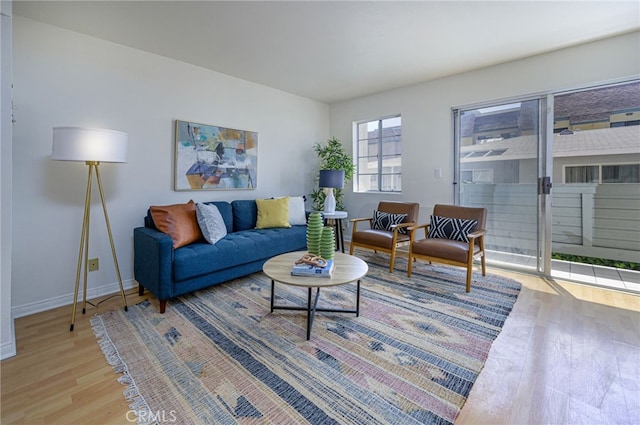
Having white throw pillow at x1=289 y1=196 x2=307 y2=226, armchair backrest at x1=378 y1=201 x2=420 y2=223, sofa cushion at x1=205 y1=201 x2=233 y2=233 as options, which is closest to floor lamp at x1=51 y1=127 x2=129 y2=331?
sofa cushion at x1=205 y1=201 x2=233 y2=233

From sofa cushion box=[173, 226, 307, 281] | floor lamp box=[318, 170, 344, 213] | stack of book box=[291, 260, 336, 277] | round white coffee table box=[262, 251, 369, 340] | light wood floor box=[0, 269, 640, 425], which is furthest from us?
floor lamp box=[318, 170, 344, 213]

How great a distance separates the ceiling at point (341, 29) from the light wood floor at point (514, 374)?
2464 mm

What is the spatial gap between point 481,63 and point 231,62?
2.93m

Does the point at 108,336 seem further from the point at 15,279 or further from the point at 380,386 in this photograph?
the point at 380,386

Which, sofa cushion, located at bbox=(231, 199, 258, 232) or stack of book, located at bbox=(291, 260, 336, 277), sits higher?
sofa cushion, located at bbox=(231, 199, 258, 232)

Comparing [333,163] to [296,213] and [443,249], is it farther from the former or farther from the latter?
[443,249]

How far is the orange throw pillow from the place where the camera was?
8.60 ft

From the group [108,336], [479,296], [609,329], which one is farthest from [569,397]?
[108,336]

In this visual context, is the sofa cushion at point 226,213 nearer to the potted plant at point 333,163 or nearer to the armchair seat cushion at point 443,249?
the potted plant at point 333,163

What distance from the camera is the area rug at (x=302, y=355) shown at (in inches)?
55.1

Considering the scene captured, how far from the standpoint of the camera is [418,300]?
2.63 metres

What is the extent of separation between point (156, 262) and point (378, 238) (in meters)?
2.31

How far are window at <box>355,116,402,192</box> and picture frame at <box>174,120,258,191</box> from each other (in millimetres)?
1873

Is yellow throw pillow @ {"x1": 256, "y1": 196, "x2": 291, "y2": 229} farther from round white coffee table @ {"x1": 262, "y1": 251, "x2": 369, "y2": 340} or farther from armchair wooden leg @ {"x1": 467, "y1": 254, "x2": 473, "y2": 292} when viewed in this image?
armchair wooden leg @ {"x1": 467, "y1": 254, "x2": 473, "y2": 292}
